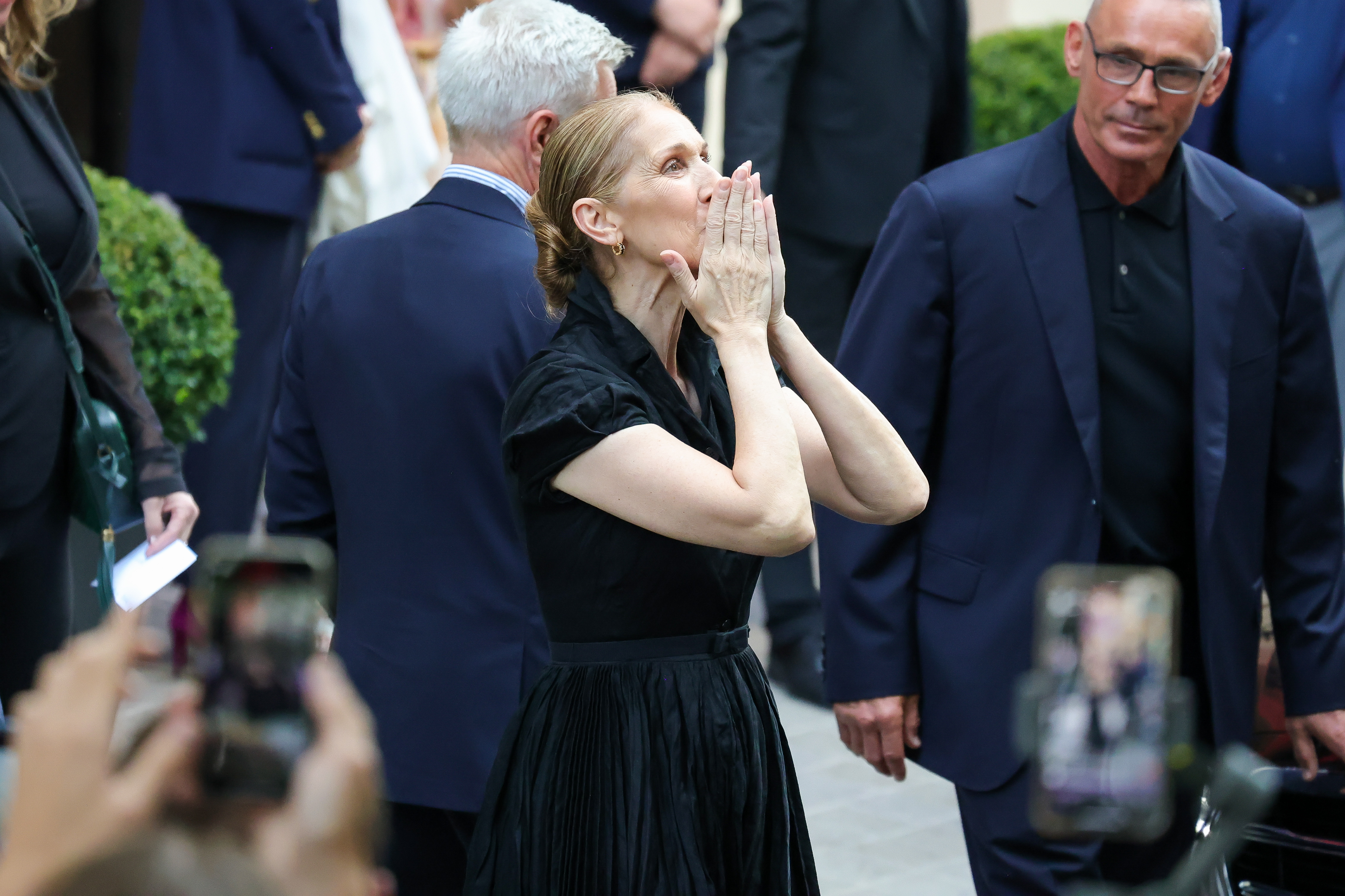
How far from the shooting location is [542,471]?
235cm

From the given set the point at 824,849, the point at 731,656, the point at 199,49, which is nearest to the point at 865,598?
the point at 731,656

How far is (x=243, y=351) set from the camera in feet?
19.7

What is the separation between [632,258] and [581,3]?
3.26 metres

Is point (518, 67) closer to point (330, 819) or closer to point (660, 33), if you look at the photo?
point (330, 819)

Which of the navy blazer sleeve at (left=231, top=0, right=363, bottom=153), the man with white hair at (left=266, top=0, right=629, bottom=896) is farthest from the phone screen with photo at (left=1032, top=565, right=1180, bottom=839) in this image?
the navy blazer sleeve at (left=231, top=0, right=363, bottom=153)

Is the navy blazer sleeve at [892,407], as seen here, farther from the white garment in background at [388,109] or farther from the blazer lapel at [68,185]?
the white garment in background at [388,109]

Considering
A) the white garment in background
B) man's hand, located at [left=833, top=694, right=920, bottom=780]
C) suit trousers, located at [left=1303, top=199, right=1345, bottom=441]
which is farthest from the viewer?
the white garment in background

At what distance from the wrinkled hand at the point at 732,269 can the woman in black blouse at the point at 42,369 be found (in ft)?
4.97

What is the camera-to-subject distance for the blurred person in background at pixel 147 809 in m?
0.90

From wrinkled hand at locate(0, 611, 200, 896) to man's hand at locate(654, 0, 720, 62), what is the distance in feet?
15.9

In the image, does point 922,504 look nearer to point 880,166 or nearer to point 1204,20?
point 1204,20

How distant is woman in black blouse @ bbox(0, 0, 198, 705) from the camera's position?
3316mm

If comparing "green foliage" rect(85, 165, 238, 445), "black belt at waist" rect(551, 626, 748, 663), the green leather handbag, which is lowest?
"black belt at waist" rect(551, 626, 748, 663)

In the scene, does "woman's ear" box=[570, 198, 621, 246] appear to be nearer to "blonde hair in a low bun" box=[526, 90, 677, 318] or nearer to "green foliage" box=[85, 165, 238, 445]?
"blonde hair in a low bun" box=[526, 90, 677, 318]
